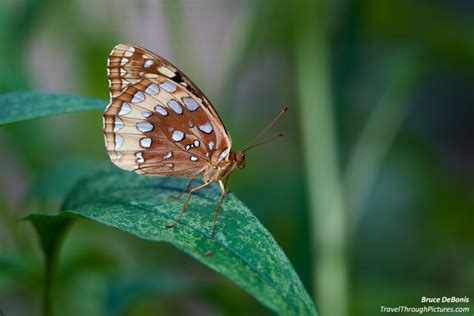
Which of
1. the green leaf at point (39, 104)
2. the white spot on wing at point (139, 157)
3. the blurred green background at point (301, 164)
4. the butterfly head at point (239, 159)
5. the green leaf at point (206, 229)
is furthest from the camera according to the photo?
the blurred green background at point (301, 164)

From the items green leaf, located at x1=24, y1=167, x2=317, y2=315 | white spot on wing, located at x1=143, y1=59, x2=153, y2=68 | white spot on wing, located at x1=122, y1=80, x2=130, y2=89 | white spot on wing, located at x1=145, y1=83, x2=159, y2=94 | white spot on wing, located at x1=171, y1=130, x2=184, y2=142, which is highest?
white spot on wing, located at x1=143, y1=59, x2=153, y2=68

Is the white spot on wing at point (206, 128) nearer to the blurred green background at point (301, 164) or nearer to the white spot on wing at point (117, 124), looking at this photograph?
the white spot on wing at point (117, 124)

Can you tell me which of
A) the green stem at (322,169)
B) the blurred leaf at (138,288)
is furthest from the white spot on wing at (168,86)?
the green stem at (322,169)

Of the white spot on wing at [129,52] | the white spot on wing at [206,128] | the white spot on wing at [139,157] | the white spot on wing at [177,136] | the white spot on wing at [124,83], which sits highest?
the white spot on wing at [129,52]

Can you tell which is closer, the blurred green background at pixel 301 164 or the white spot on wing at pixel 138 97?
the white spot on wing at pixel 138 97

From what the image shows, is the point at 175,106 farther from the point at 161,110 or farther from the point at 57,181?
the point at 57,181

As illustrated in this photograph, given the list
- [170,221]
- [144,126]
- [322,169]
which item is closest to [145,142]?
[144,126]

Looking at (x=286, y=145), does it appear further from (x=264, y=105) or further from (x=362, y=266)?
(x=362, y=266)

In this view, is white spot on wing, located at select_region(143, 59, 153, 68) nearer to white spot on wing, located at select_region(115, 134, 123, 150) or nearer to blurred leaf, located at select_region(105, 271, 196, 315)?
white spot on wing, located at select_region(115, 134, 123, 150)

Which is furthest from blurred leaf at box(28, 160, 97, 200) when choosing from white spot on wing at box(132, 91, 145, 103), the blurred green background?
white spot on wing at box(132, 91, 145, 103)
